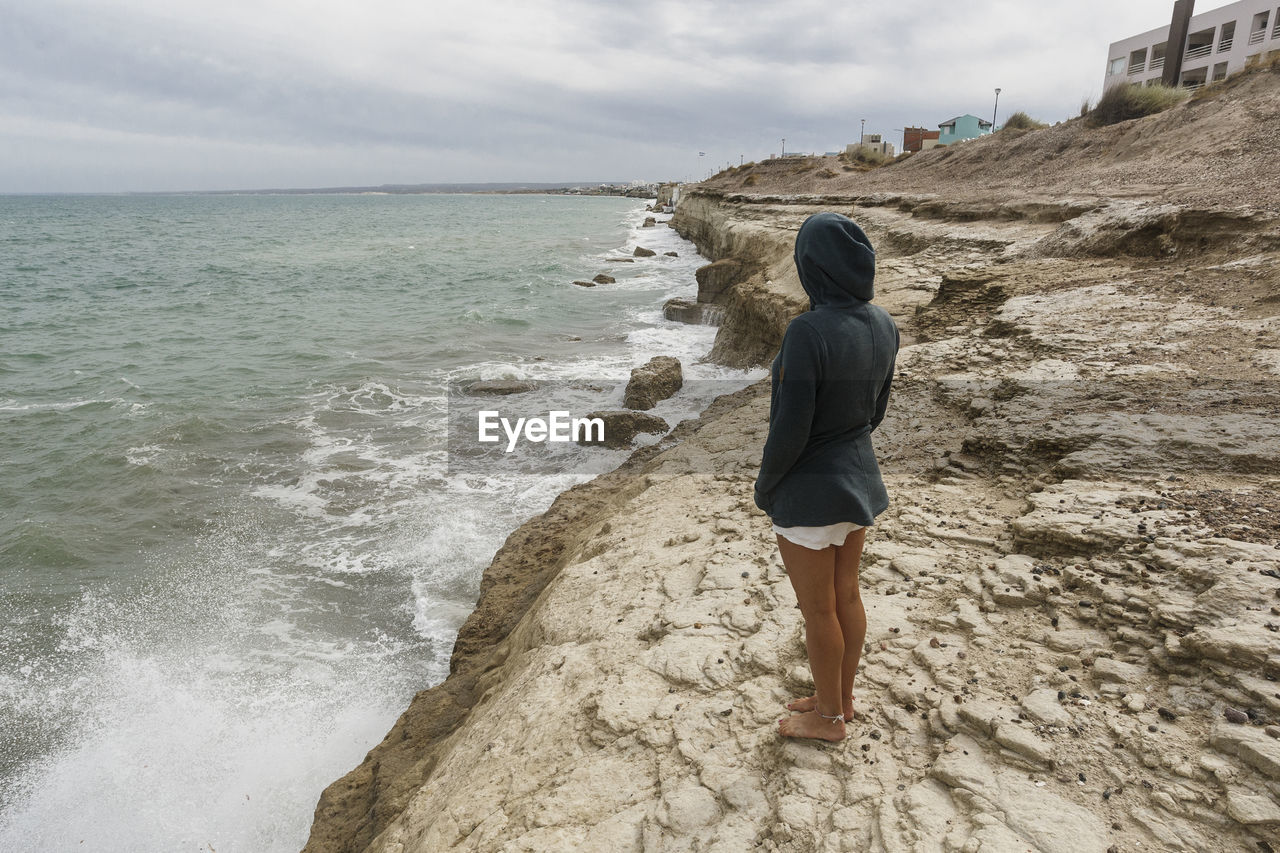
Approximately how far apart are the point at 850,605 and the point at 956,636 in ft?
3.33

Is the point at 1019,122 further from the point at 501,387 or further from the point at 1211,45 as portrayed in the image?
the point at 501,387

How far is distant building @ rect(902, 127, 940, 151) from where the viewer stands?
4931 cm

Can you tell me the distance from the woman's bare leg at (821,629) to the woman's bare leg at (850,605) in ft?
0.10

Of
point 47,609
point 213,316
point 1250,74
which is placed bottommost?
point 47,609

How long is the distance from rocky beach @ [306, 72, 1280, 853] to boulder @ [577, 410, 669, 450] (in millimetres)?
2563

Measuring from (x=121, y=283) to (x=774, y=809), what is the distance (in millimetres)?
35559

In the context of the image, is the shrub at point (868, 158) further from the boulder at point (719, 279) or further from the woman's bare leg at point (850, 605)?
the woman's bare leg at point (850, 605)

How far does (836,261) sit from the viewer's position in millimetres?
2229

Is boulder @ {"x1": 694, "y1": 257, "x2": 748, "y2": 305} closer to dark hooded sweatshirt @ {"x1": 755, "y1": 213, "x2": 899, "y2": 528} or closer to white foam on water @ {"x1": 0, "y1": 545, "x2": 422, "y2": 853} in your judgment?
white foam on water @ {"x1": 0, "y1": 545, "x2": 422, "y2": 853}

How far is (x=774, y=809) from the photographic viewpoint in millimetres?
2488

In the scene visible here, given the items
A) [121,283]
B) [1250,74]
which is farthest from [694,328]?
[121,283]

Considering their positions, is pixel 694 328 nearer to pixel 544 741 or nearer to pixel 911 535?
pixel 911 535

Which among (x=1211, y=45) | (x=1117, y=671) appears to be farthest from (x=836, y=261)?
(x=1211, y=45)
